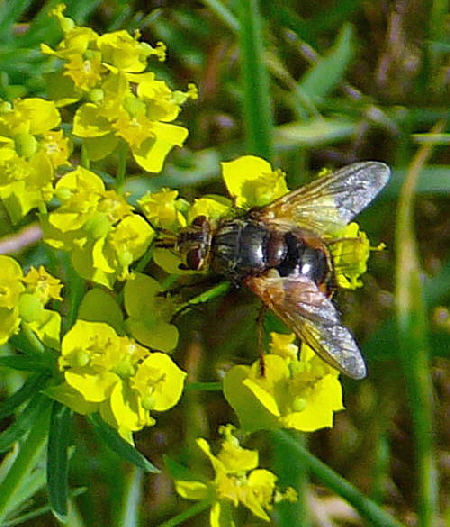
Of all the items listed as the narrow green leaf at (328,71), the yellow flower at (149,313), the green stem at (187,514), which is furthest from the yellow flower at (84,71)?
the narrow green leaf at (328,71)

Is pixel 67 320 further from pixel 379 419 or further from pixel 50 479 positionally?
Answer: pixel 379 419

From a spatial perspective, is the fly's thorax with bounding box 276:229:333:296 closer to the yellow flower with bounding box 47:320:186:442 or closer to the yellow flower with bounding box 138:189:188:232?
the yellow flower with bounding box 138:189:188:232

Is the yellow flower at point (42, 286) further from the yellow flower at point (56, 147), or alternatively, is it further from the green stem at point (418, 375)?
the green stem at point (418, 375)

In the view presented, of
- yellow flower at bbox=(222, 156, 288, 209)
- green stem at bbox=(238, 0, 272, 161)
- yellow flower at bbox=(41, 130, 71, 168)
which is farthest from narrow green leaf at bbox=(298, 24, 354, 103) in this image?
yellow flower at bbox=(41, 130, 71, 168)

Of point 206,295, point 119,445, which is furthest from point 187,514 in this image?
point 206,295

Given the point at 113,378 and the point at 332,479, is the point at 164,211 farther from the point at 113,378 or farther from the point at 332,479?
the point at 332,479
